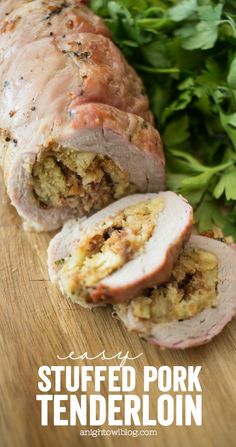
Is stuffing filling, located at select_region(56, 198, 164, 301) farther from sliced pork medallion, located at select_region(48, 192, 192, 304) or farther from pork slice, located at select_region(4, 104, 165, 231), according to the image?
pork slice, located at select_region(4, 104, 165, 231)

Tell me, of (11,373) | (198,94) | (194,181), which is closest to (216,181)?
(194,181)

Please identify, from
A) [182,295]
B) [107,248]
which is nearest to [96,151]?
[107,248]

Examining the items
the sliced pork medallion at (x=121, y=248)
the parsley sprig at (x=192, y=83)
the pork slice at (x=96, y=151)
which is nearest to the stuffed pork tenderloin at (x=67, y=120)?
the pork slice at (x=96, y=151)

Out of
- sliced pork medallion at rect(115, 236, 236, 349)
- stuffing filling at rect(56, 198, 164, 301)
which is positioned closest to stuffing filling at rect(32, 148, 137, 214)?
stuffing filling at rect(56, 198, 164, 301)

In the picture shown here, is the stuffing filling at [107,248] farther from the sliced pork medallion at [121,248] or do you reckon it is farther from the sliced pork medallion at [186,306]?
the sliced pork medallion at [186,306]

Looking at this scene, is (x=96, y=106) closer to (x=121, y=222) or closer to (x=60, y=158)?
(x=60, y=158)

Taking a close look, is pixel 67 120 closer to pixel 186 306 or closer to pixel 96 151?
pixel 96 151
